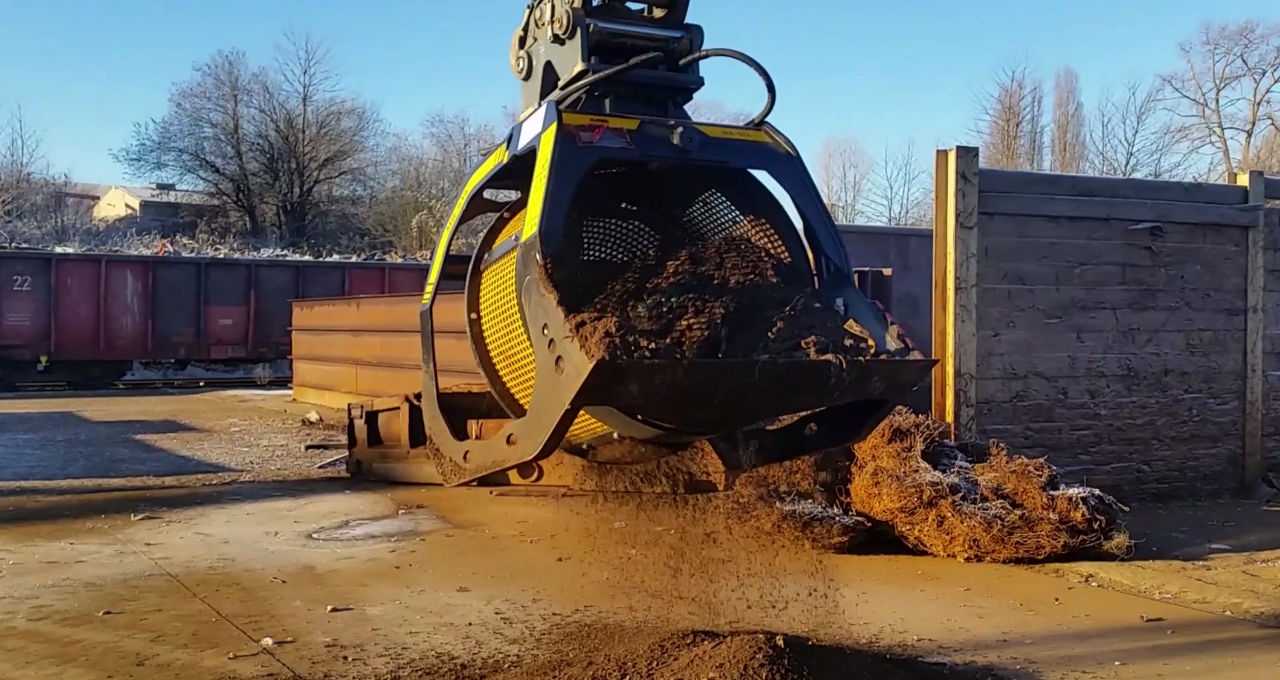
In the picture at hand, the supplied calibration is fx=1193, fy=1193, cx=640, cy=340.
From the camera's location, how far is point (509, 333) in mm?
5113

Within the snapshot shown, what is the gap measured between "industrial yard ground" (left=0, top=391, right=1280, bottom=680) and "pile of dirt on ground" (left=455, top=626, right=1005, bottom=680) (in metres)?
0.01

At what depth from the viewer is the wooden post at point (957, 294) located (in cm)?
741

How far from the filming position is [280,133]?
41.9 meters

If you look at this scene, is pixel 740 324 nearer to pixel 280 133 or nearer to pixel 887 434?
pixel 887 434

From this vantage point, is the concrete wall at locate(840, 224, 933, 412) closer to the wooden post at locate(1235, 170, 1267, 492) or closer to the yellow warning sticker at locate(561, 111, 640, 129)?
the wooden post at locate(1235, 170, 1267, 492)

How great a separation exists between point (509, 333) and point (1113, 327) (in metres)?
4.64

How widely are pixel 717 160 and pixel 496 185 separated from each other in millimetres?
1038

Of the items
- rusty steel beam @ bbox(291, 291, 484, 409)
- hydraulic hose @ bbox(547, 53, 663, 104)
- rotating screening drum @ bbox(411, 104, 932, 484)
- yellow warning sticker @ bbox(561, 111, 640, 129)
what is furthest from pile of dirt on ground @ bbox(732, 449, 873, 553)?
rusty steel beam @ bbox(291, 291, 484, 409)

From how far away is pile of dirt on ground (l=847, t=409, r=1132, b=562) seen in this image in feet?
19.0

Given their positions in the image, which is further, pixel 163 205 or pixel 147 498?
pixel 163 205

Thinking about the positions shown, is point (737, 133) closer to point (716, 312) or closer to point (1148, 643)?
point (716, 312)

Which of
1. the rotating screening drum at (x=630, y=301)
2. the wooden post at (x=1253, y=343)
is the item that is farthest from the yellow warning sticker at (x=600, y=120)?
the wooden post at (x=1253, y=343)

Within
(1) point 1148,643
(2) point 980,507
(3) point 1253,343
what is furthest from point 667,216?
(3) point 1253,343

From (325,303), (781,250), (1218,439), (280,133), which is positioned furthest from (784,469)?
(280,133)
